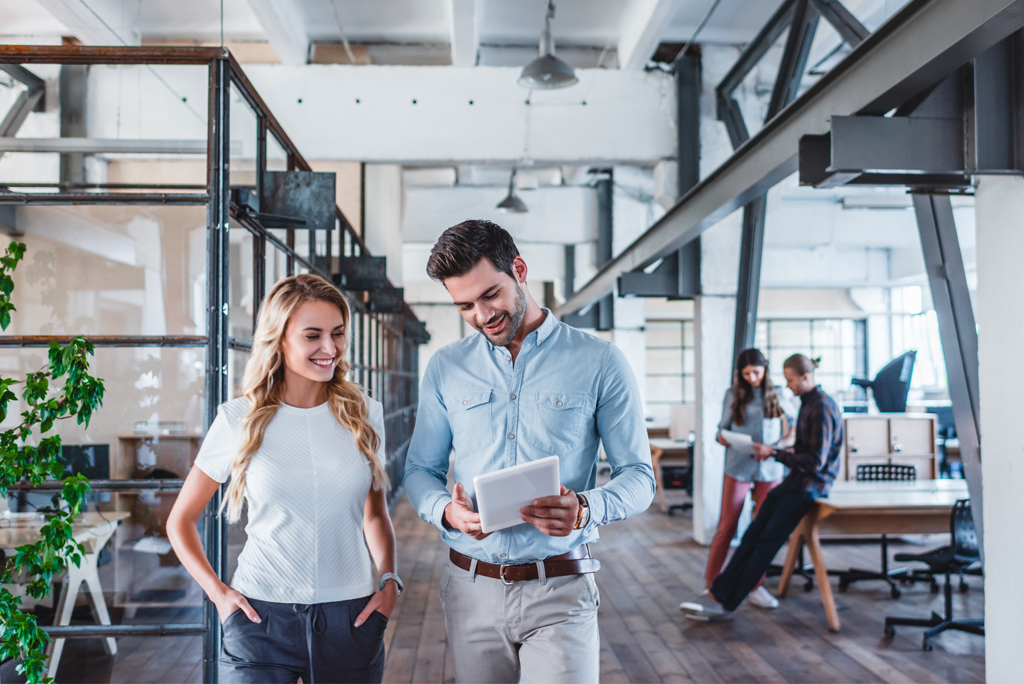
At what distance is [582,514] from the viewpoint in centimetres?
160

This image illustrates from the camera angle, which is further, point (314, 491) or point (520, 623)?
point (314, 491)

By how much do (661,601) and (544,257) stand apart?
11004 mm

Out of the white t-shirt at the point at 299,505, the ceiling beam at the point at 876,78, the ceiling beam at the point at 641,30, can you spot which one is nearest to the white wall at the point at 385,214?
the ceiling beam at the point at 641,30

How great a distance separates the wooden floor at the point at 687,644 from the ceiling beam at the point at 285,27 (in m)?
4.67

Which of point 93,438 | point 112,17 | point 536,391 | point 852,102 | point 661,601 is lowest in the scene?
point 661,601

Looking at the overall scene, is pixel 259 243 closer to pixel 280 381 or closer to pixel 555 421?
pixel 280 381

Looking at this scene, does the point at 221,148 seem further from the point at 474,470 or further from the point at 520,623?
the point at 520,623

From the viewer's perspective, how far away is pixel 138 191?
3184mm

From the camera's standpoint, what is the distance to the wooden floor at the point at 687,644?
3072mm

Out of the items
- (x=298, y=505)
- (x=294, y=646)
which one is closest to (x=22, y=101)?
(x=298, y=505)

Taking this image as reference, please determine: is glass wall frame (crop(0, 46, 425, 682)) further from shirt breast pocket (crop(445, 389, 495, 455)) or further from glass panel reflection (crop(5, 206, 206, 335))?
shirt breast pocket (crop(445, 389, 495, 455))

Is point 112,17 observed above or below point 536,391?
above

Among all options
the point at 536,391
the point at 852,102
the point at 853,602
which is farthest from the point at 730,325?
the point at 536,391

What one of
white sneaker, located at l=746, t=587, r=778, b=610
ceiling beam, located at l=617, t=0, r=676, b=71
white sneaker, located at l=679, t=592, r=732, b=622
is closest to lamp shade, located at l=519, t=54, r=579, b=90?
ceiling beam, located at l=617, t=0, r=676, b=71
